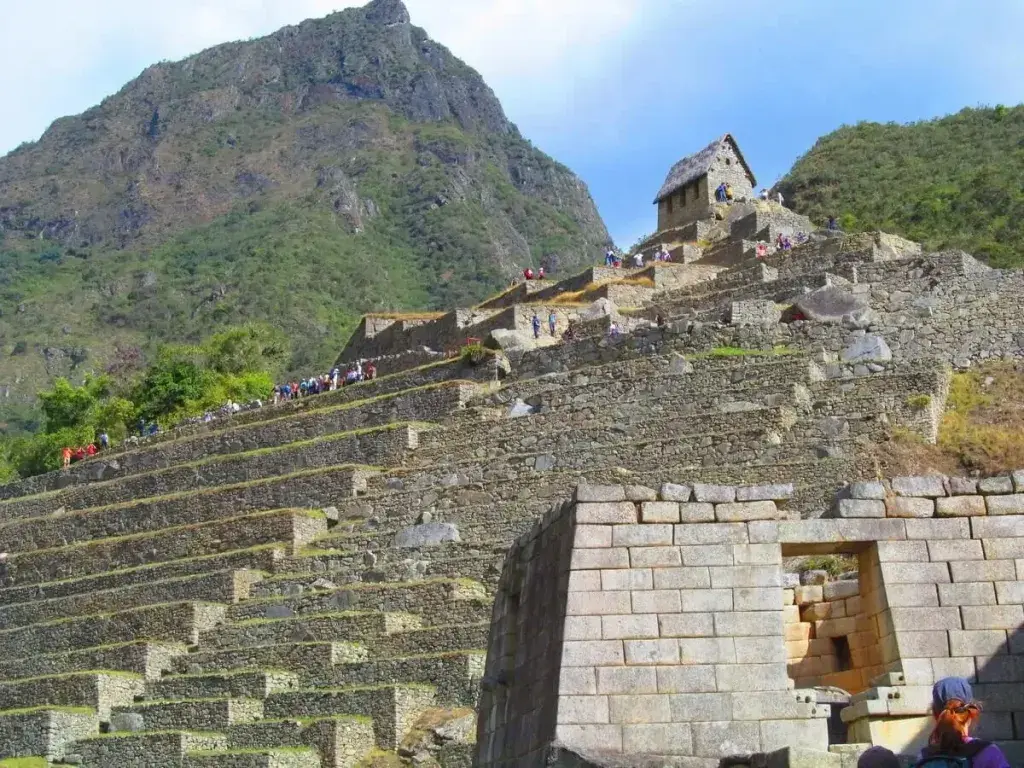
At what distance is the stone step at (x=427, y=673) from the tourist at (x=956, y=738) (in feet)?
47.4

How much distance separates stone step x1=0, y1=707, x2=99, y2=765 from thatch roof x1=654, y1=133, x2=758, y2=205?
29619 mm

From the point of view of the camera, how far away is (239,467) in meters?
35.8

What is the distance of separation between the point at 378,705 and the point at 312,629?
10.3ft

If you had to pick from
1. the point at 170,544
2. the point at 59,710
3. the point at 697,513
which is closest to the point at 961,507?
the point at 697,513

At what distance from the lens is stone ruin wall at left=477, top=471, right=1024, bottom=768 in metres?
12.4

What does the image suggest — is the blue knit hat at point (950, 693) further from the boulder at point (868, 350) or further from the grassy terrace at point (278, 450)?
the grassy terrace at point (278, 450)

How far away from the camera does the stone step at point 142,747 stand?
24953mm

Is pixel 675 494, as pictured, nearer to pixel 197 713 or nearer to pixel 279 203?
pixel 197 713

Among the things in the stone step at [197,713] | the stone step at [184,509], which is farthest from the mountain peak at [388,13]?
the stone step at [197,713]

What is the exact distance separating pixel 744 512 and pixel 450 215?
369 feet

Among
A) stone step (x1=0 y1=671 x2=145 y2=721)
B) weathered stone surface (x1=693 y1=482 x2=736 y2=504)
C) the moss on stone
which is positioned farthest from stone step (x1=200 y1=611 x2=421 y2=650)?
Result: weathered stone surface (x1=693 y1=482 x2=736 y2=504)

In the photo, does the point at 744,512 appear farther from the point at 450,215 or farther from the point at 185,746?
the point at 450,215

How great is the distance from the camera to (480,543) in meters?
27.0

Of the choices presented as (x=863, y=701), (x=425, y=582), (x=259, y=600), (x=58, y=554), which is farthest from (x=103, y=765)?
(x=863, y=701)
